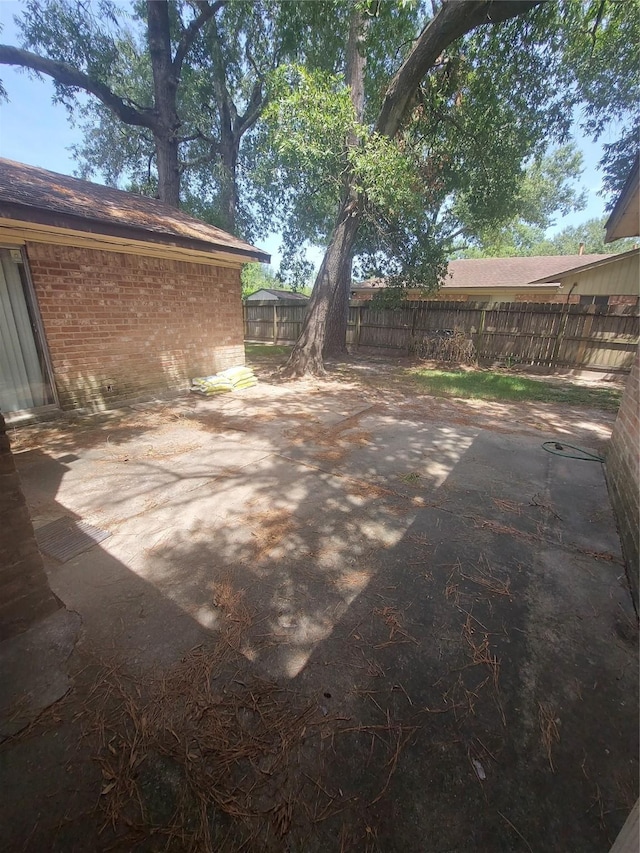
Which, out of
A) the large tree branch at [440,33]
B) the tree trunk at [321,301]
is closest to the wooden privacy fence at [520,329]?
the tree trunk at [321,301]

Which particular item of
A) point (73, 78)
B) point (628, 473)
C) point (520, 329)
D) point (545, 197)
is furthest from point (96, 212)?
point (545, 197)

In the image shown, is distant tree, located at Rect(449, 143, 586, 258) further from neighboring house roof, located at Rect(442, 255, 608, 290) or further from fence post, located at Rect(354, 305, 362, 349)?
fence post, located at Rect(354, 305, 362, 349)

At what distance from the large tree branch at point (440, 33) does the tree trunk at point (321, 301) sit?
220cm

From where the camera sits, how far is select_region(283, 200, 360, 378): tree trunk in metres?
8.95

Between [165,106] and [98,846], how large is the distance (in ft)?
51.5

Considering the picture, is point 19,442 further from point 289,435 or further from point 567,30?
point 567,30

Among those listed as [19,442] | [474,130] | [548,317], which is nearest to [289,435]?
[19,442]

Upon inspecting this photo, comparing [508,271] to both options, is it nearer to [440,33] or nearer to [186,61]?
[440,33]

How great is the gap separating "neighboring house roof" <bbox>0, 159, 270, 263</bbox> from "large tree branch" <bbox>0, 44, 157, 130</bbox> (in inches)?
250

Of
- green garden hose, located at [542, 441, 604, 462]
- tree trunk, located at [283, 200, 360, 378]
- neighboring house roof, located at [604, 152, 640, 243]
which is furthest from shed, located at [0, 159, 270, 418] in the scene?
green garden hose, located at [542, 441, 604, 462]

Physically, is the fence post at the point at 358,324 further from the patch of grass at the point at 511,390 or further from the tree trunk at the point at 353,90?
the patch of grass at the point at 511,390

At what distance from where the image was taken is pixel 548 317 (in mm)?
9812

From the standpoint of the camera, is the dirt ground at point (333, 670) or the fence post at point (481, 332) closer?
the dirt ground at point (333, 670)

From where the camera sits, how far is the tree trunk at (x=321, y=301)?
8.95 metres
